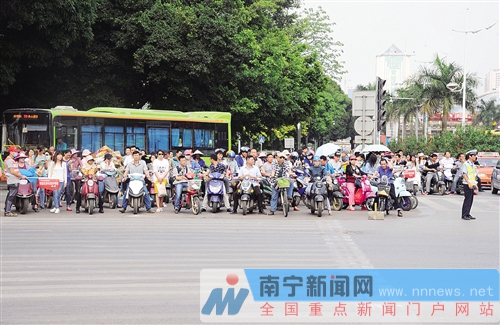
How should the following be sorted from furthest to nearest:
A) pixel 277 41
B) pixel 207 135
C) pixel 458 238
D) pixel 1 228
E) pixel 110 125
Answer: pixel 277 41 → pixel 207 135 → pixel 110 125 → pixel 1 228 → pixel 458 238

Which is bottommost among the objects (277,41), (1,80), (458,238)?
(458,238)

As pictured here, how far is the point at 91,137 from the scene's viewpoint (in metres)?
29.5

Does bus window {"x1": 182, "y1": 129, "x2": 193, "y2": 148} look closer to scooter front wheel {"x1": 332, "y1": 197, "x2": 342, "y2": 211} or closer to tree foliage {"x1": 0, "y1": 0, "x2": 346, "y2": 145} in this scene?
tree foliage {"x1": 0, "y1": 0, "x2": 346, "y2": 145}

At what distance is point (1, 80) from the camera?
31.0 m

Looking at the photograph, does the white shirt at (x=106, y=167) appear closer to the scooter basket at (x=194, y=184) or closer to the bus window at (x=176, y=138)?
the scooter basket at (x=194, y=184)

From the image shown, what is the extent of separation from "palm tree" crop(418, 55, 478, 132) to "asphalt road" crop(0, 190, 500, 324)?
1592 inches

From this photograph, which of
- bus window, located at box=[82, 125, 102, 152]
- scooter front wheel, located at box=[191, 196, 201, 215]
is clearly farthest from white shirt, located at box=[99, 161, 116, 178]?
bus window, located at box=[82, 125, 102, 152]

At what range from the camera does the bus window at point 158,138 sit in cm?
3209

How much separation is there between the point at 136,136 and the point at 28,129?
16.1 ft

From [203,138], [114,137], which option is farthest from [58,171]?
[203,138]

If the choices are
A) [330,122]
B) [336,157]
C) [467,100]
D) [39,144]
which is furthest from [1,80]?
[330,122]

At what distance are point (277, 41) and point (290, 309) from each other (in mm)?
41333

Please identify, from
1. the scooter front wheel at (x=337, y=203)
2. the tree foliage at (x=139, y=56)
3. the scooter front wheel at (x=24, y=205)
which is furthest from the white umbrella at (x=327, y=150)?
the tree foliage at (x=139, y=56)

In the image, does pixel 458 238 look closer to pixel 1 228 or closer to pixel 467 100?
pixel 1 228
